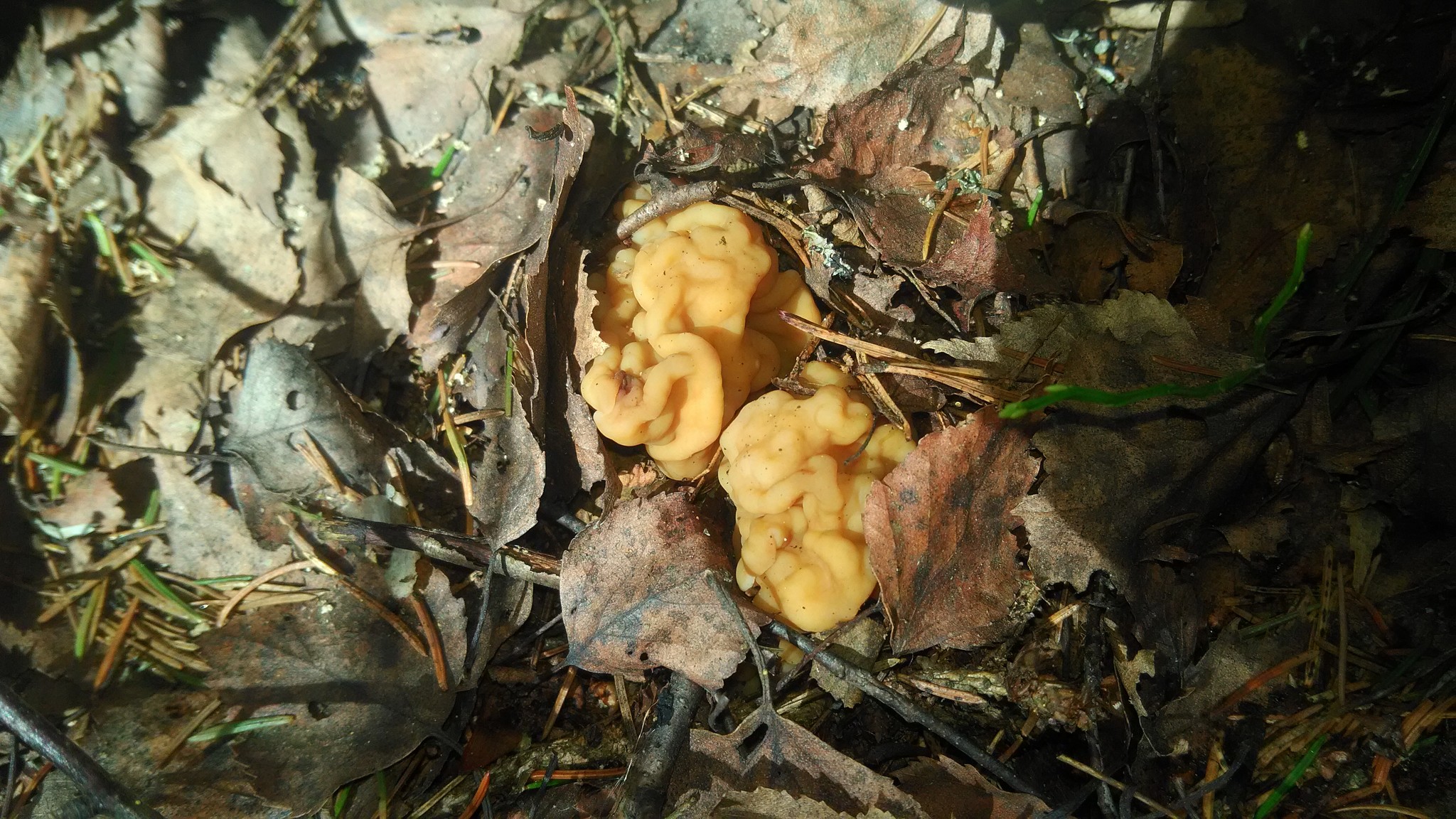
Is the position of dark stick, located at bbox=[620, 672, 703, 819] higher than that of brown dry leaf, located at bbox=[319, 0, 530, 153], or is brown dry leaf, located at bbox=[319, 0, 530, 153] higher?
brown dry leaf, located at bbox=[319, 0, 530, 153]

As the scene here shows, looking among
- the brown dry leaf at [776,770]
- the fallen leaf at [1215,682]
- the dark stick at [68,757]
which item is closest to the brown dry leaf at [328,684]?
the dark stick at [68,757]

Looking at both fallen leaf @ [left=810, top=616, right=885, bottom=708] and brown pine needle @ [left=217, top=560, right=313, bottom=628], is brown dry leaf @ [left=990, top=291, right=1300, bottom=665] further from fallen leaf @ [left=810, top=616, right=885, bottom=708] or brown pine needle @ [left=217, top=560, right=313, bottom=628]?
brown pine needle @ [left=217, top=560, right=313, bottom=628]

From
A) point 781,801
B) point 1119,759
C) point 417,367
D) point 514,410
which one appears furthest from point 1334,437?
point 417,367

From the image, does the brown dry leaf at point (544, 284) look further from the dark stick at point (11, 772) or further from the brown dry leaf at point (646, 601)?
the dark stick at point (11, 772)

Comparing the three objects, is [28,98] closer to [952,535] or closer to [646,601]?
[646,601]

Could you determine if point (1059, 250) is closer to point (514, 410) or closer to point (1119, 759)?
point (1119, 759)

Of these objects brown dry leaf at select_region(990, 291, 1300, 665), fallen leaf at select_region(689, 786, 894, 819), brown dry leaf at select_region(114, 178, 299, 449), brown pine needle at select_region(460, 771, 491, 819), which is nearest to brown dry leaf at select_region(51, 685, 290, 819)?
brown pine needle at select_region(460, 771, 491, 819)
